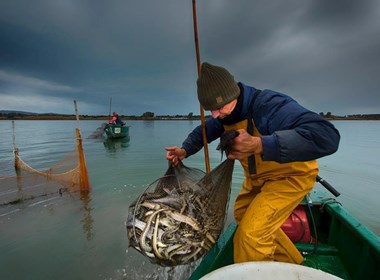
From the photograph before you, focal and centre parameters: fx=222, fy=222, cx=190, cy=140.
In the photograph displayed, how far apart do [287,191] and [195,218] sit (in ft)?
2.77

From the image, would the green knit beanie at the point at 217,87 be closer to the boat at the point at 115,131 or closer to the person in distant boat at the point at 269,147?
the person in distant boat at the point at 269,147

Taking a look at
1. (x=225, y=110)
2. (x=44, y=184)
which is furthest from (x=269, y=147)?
(x=44, y=184)

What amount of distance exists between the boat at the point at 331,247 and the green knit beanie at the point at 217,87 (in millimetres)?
1397

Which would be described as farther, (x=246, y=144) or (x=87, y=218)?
(x=87, y=218)

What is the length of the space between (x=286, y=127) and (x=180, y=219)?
1.09 meters

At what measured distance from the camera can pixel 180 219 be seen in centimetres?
176

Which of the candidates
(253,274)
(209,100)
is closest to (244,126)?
(209,100)

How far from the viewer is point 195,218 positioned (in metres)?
1.89

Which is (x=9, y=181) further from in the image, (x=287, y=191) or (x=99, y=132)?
(x=99, y=132)

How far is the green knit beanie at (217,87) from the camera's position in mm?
1953

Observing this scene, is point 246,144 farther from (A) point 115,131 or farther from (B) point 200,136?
(A) point 115,131

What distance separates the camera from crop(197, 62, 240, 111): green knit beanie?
6.41 feet

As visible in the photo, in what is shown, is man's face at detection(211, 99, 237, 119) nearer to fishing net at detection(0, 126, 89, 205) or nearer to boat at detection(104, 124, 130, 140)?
fishing net at detection(0, 126, 89, 205)

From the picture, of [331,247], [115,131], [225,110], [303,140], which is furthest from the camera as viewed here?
[115,131]
